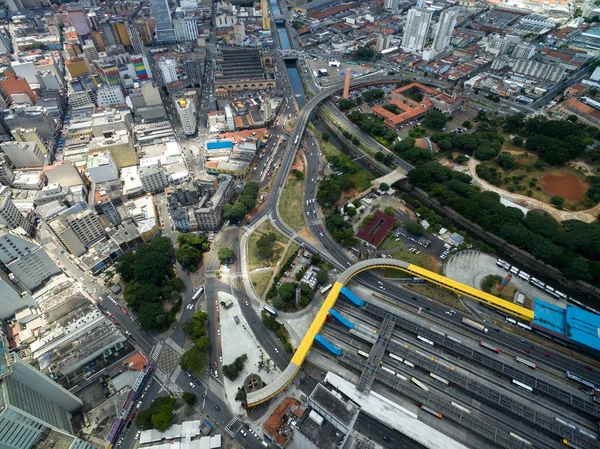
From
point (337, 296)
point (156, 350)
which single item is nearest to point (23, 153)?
point (156, 350)

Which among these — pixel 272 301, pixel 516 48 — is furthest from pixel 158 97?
pixel 516 48

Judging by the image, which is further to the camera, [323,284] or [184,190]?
[184,190]

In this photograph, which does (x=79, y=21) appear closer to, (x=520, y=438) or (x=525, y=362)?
(x=525, y=362)

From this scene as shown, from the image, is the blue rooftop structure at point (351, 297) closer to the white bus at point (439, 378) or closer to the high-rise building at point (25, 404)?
the white bus at point (439, 378)

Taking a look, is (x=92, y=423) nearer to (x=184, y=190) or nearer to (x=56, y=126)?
(x=184, y=190)

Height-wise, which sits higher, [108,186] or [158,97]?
[158,97]

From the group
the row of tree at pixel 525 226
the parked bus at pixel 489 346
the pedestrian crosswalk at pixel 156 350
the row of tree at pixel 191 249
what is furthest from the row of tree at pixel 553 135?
the pedestrian crosswalk at pixel 156 350
